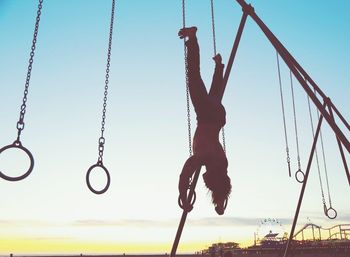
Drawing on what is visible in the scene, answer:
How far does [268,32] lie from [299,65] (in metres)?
0.84

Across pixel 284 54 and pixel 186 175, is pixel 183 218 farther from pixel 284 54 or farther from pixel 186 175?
pixel 284 54

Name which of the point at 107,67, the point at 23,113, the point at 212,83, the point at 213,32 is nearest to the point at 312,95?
the point at 212,83

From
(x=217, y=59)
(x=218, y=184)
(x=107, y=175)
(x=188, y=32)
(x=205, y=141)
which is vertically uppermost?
(x=217, y=59)

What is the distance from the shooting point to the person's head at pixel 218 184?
5.78m

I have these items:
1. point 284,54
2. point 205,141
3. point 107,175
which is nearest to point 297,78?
point 284,54

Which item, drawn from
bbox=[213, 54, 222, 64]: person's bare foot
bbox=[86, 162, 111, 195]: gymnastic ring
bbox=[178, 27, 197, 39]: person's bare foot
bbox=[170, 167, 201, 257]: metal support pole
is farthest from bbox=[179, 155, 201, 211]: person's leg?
bbox=[213, 54, 222, 64]: person's bare foot

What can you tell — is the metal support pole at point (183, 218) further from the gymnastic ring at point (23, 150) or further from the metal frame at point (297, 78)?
the gymnastic ring at point (23, 150)

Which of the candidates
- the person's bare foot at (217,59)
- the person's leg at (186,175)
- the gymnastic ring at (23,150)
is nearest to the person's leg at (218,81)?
the person's bare foot at (217,59)

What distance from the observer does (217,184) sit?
19.0 ft

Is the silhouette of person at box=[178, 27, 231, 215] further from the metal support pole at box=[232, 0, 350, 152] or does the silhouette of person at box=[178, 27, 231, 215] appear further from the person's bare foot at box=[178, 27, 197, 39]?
the metal support pole at box=[232, 0, 350, 152]

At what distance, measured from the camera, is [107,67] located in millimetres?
Result: 6207

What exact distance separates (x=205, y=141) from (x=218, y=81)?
1.49 meters

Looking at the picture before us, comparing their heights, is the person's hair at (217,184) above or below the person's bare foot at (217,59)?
below

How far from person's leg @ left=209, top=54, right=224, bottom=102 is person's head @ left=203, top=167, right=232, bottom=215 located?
133 centimetres
